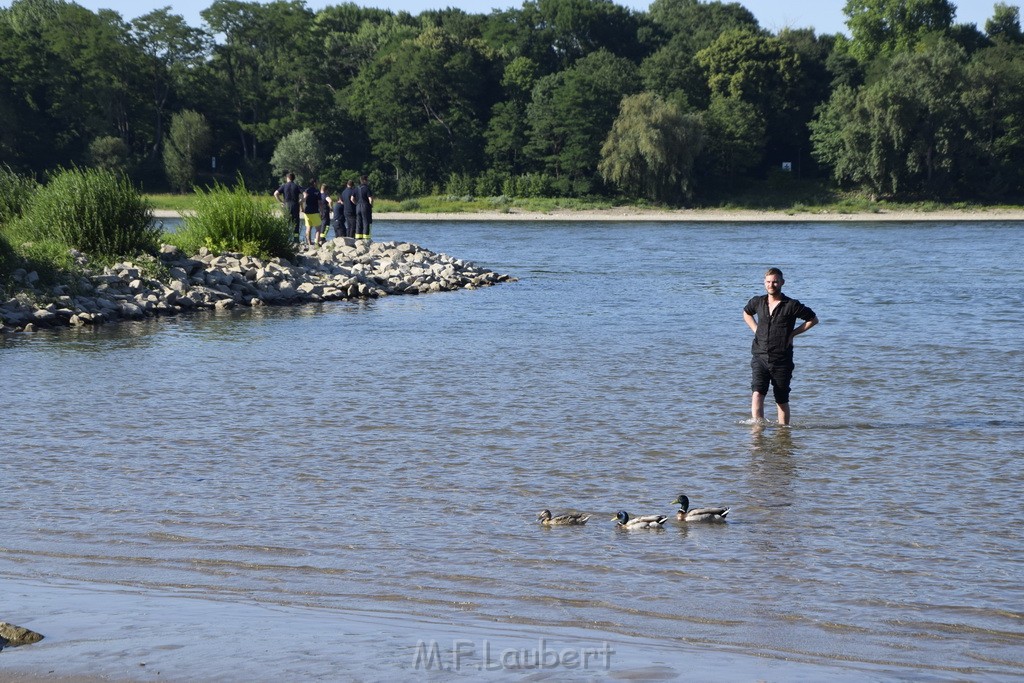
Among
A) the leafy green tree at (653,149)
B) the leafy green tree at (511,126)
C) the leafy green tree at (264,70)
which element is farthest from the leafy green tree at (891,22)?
the leafy green tree at (264,70)

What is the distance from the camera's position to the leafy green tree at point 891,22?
105 metres

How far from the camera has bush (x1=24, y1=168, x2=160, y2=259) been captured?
25.6 m

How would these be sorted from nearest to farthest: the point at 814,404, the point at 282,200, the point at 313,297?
the point at 814,404 < the point at 313,297 < the point at 282,200

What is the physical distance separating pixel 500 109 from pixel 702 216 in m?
19.9

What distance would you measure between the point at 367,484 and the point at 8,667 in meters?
4.90

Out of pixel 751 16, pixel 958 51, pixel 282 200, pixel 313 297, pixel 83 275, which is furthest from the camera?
pixel 751 16

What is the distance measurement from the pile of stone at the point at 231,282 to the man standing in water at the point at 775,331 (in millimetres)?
14018

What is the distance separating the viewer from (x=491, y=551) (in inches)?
314

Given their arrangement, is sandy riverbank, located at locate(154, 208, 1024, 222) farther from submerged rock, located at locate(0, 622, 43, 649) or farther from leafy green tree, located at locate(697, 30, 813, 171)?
submerged rock, located at locate(0, 622, 43, 649)

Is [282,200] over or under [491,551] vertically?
over

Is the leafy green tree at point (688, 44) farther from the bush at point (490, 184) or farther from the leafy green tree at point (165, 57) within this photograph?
the leafy green tree at point (165, 57)

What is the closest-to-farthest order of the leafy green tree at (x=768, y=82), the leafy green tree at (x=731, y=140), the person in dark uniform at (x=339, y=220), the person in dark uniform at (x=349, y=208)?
the person in dark uniform at (x=349, y=208) → the person in dark uniform at (x=339, y=220) → the leafy green tree at (x=731, y=140) → the leafy green tree at (x=768, y=82)

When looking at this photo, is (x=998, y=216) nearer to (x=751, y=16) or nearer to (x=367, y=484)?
(x=751, y=16)

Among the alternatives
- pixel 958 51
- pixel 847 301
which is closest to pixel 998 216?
pixel 958 51
